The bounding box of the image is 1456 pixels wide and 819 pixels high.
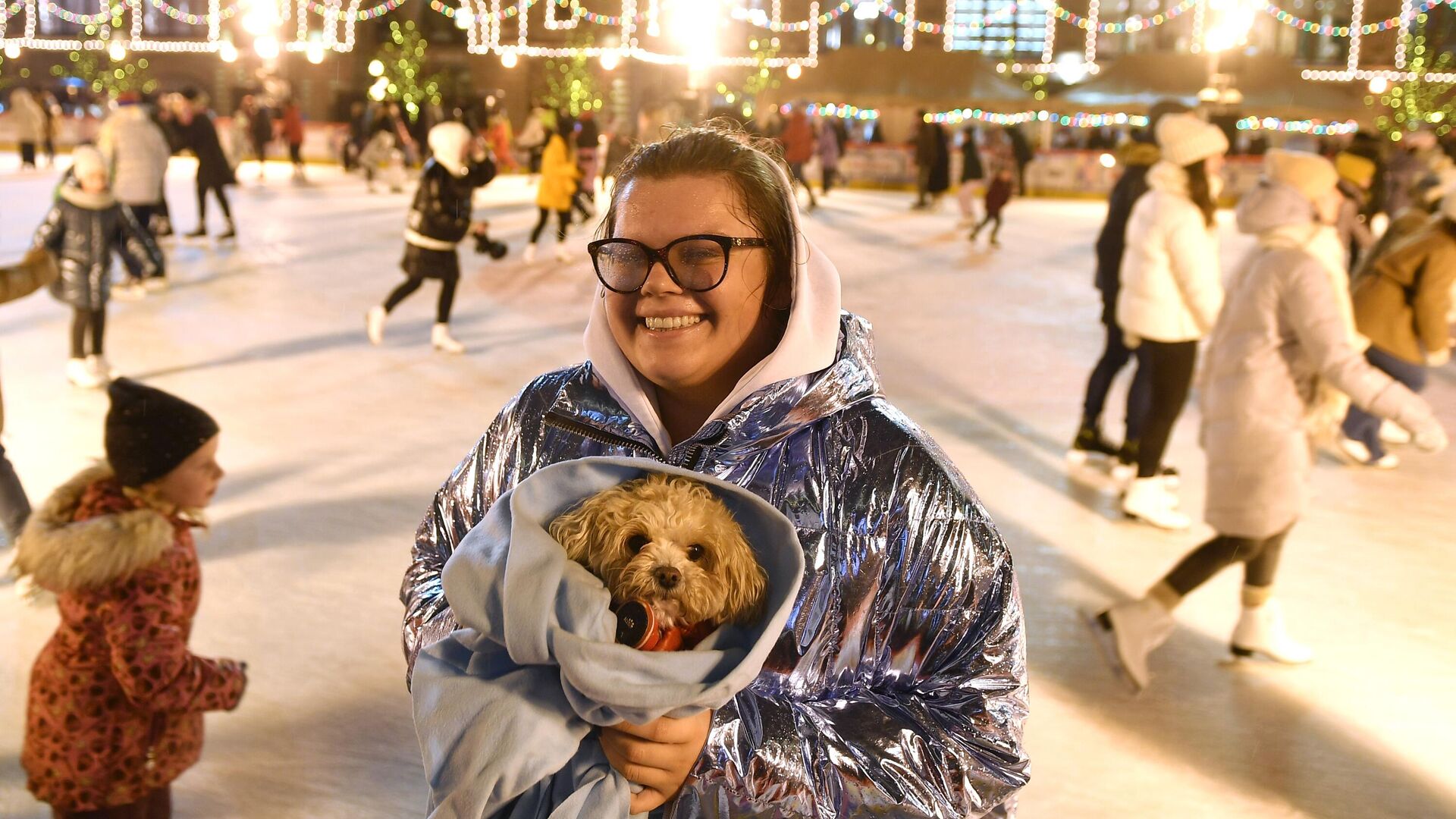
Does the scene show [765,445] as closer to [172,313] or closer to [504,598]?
[504,598]

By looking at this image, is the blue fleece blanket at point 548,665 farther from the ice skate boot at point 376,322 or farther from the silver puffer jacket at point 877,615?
the ice skate boot at point 376,322

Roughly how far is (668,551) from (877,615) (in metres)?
0.32

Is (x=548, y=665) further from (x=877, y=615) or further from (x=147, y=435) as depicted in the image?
(x=147, y=435)

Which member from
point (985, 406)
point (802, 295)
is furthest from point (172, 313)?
point (802, 295)

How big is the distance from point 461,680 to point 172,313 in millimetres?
8490

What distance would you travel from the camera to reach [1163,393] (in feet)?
16.0

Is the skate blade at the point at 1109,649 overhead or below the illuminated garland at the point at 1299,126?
below

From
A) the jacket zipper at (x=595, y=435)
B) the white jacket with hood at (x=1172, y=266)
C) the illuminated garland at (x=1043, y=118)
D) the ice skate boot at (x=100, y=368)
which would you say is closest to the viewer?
the jacket zipper at (x=595, y=435)

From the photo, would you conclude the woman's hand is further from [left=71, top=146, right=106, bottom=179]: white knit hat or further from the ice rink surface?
[left=71, top=146, right=106, bottom=179]: white knit hat

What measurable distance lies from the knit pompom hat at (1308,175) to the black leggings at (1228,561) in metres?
1.07

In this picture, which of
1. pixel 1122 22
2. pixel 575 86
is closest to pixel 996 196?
pixel 575 86

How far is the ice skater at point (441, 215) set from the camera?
734cm

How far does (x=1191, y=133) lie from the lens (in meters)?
4.57

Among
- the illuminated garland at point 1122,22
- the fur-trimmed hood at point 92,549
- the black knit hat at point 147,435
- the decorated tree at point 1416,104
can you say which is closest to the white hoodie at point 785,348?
the fur-trimmed hood at point 92,549
